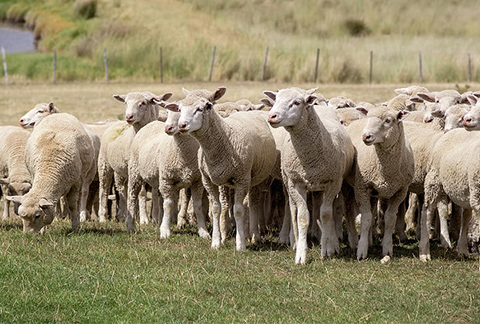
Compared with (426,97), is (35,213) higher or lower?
lower

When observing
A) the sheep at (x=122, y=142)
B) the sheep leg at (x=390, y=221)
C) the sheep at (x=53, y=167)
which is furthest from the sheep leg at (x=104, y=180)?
the sheep leg at (x=390, y=221)

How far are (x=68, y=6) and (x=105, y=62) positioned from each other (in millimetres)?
18164

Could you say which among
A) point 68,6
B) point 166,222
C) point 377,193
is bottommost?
point 68,6

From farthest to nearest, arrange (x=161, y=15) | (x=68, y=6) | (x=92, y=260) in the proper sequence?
(x=68, y=6)
(x=161, y=15)
(x=92, y=260)

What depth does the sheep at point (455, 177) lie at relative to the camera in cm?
829

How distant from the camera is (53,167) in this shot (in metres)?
10.0

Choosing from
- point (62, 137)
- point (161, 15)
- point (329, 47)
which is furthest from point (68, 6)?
point (62, 137)

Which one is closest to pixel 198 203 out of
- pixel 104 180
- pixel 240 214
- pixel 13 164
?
pixel 240 214

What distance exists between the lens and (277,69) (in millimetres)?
31828

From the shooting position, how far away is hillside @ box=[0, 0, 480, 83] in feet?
102

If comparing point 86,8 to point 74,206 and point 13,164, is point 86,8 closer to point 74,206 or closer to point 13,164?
point 13,164

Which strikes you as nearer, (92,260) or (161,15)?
(92,260)

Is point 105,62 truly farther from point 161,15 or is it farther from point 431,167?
point 431,167

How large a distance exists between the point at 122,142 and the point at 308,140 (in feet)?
15.0
